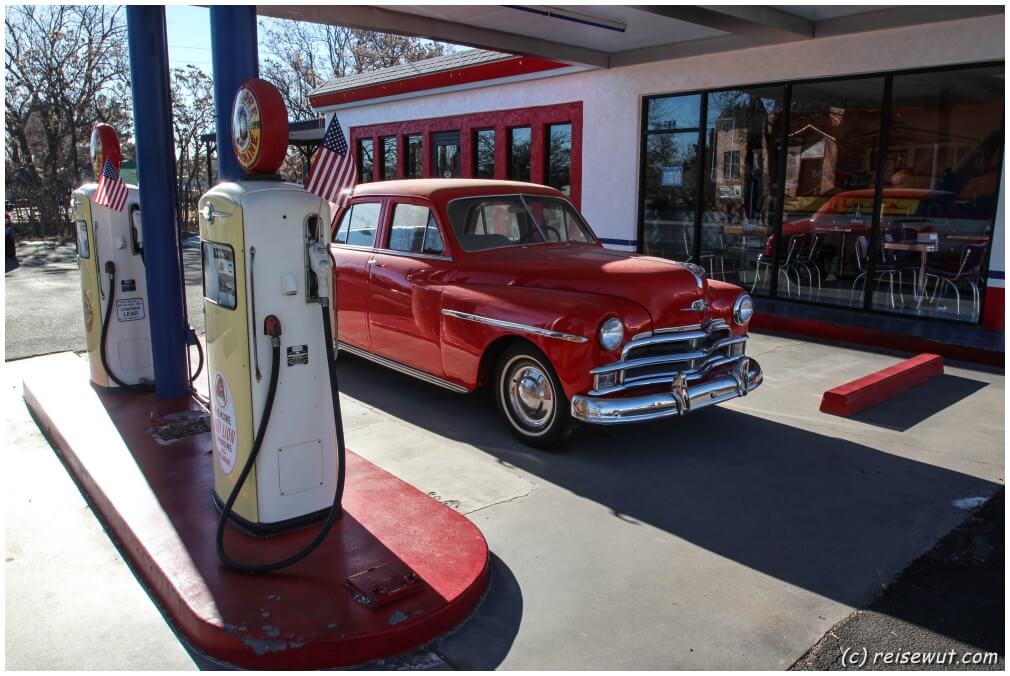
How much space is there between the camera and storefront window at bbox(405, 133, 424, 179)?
16.1 m

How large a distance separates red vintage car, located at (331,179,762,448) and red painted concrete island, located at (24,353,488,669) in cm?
132

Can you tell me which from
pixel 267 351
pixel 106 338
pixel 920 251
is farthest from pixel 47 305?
pixel 920 251

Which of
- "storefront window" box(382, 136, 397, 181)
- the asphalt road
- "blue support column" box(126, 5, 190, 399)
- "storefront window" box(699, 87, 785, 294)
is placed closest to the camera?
"blue support column" box(126, 5, 190, 399)

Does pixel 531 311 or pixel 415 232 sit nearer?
pixel 531 311

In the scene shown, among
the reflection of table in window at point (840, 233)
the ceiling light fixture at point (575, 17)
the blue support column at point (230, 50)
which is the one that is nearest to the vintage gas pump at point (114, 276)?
the blue support column at point (230, 50)

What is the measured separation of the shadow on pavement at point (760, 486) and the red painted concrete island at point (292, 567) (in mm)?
1190

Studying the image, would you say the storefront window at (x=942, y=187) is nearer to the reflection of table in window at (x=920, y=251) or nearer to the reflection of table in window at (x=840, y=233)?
the reflection of table in window at (x=920, y=251)

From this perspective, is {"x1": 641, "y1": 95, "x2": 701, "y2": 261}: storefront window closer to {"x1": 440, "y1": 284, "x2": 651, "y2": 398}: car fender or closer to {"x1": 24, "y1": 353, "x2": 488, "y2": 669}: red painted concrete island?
{"x1": 440, "y1": 284, "x2": 651, "y2": 398}: car fender

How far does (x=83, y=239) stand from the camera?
5738 mm

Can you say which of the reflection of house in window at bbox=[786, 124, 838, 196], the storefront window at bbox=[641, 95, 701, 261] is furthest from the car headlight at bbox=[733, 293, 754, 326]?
the storefront window at bbox=[641, 95, 701, 261]

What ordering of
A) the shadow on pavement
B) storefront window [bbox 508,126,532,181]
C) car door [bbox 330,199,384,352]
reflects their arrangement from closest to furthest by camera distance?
the shadow on pavement, car door [bbox 330,199,384,352], storefront window [bbox 508,126,532,181]

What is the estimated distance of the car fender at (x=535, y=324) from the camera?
4.80m

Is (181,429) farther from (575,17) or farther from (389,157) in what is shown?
(389,157)

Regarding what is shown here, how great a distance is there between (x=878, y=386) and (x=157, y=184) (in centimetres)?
584
